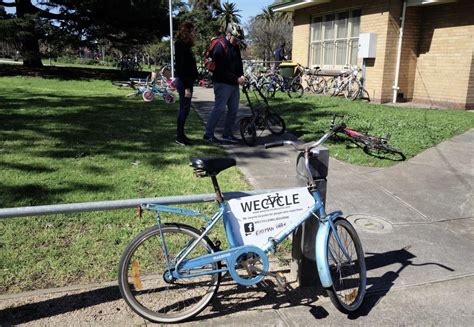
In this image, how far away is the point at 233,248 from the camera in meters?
3.06

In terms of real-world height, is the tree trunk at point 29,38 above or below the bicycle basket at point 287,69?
above

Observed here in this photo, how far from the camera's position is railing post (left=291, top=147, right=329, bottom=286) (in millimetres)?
3283

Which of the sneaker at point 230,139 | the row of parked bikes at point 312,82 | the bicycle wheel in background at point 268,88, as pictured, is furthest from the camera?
the bicycle wheel in background at point 268,88

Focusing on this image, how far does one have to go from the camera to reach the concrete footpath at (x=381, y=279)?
315 centimetres

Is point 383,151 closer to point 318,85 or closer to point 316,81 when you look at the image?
point 318,85

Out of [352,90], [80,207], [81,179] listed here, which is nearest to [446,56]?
[352,90]

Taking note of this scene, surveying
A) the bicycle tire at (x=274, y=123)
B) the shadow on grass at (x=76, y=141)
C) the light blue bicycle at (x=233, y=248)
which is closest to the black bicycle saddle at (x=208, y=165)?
the light blue bicycle at (x=233, y=248)

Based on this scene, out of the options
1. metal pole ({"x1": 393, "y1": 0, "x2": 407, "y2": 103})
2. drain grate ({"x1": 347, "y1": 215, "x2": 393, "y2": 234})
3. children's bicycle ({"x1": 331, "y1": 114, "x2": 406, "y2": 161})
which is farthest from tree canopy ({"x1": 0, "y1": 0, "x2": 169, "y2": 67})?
drain grate ({"x1": 347, "y1": 215, "x2": 393, "y2": 234})

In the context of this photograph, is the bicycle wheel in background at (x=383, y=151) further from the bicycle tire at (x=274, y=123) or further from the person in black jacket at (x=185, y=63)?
the person in black jacket at (x=185, y=63)

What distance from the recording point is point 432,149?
25.1 feet

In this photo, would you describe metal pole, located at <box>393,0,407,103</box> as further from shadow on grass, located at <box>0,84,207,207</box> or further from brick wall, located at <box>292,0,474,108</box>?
shadow on grass, located at <box>0,84,207,207</box>

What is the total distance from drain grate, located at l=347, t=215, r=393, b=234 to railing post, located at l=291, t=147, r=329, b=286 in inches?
52.4

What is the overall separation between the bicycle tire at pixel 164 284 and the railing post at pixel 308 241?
0.73m

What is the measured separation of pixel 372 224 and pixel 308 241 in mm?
1625
